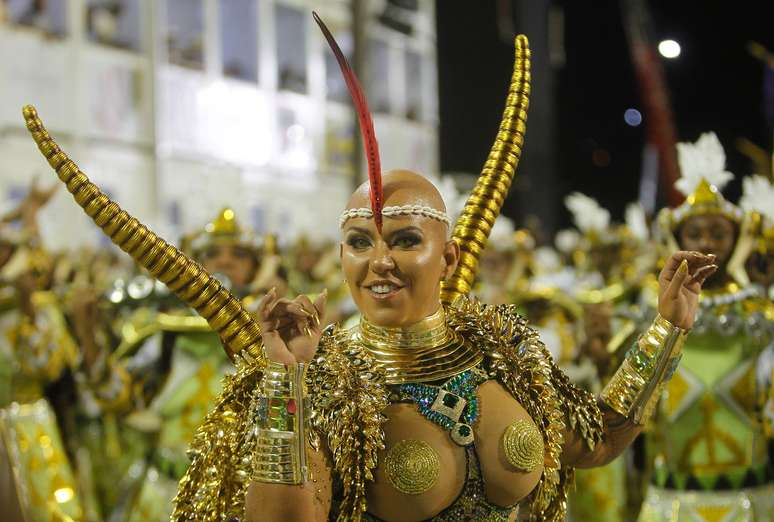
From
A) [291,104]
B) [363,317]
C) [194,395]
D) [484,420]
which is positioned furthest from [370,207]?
[291,104]

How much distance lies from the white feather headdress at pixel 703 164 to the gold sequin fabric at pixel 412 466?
9.11 ft

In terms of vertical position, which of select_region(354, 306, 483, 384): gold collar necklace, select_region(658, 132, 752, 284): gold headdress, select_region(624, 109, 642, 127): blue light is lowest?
select_region(354, 306, 483, 384): gold collar necklace

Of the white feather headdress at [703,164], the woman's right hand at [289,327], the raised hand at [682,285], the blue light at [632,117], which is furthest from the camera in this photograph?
the blue light at [632,117]

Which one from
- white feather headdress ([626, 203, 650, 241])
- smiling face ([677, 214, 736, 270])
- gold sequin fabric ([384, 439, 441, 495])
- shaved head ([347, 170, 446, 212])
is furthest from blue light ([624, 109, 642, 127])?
gold sequin fabric ([384, 439, 441, 495])

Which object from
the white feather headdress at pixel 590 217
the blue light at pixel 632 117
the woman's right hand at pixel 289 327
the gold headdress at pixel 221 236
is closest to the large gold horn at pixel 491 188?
the woman's right hand at pixel 289 327

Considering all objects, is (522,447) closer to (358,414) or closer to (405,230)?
(358,414)

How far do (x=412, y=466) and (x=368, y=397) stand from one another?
8.1 inches

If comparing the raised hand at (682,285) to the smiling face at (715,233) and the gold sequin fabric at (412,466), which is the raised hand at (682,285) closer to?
the gold sequin fabric at (412,466)

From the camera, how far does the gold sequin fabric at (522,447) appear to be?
2.91 m

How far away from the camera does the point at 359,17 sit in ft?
43.4

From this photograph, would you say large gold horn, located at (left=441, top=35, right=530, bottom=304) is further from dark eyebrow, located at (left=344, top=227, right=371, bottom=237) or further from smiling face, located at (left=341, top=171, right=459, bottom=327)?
dark eyebrow, located at (left=344, top=227, right=371, bottom=237)

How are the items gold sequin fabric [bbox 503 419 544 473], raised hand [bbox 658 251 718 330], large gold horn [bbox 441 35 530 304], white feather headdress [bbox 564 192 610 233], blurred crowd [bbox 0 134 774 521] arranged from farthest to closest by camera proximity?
white feather headdress [bbox 564 192 610 233]
blurred crowd [bbox 0 134 774 521]
large gold horn [bbox 441 35 530 304]
raised hand [bbox 658 251 718 330]
gold sequin fabric [bbox 503 419 544 473]

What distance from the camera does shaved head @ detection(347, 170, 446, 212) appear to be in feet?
9.80

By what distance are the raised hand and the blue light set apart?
681 inches
